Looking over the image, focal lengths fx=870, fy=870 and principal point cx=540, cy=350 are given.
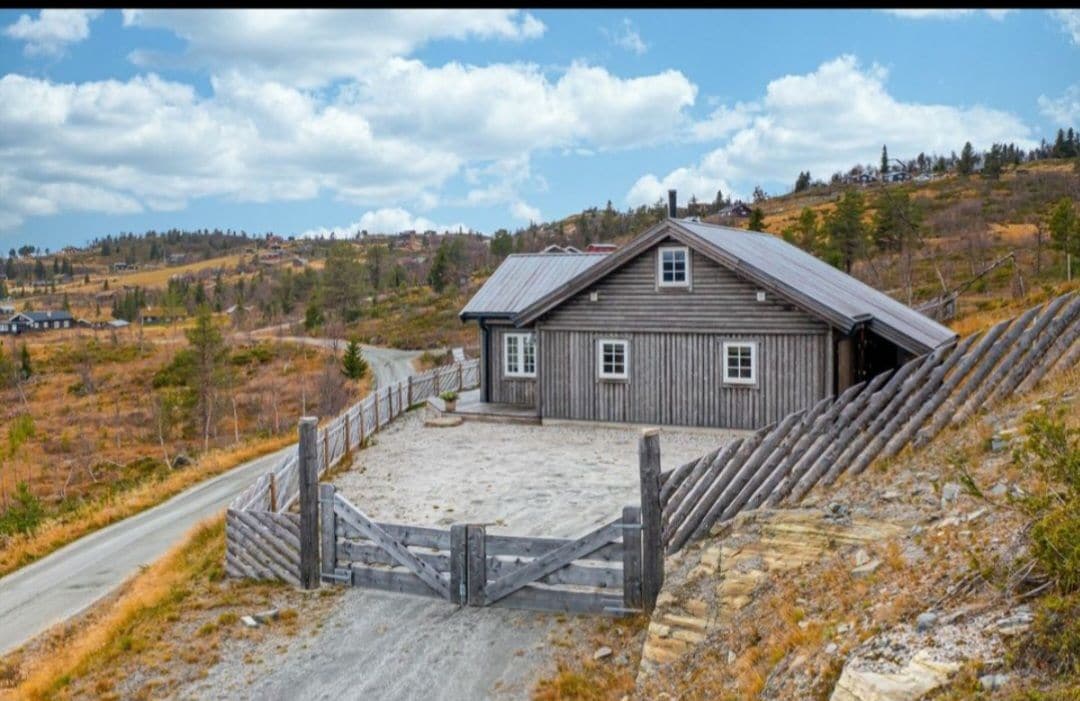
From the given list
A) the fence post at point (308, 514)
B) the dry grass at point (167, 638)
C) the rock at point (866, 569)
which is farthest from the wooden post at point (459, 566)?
the rock at point (866, 569)

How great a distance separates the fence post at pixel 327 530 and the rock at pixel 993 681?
28.6 feet

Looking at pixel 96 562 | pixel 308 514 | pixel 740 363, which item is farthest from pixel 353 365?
pixel 308 514

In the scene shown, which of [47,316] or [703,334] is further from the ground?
[47,316]

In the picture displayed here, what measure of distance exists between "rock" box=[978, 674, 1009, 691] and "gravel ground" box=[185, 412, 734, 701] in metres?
4.76

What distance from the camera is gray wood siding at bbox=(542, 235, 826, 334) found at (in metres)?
21.1

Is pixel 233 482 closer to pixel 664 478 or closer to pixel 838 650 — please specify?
pixel 664 478

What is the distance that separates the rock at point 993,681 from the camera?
17.1 feet

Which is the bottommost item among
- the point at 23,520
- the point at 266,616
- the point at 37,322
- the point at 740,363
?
the point at 23,520

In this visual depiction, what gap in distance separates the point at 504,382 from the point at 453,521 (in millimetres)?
11969

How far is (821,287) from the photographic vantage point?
2244 centimetres

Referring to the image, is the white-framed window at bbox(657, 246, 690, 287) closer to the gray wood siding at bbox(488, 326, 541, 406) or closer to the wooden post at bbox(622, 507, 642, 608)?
the gray wood siding at bbox(488, 326, 541, 406)

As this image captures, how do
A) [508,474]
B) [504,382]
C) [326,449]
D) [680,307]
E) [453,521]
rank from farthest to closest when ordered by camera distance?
[504,382] → [680,307] → [326,449] → [508,474] → [453,521]

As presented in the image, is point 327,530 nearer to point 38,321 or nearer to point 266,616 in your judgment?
point 266,616

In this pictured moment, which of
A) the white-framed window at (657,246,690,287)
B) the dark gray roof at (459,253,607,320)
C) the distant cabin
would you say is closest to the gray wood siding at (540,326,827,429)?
the white-framed window at (657,246,690,287)
